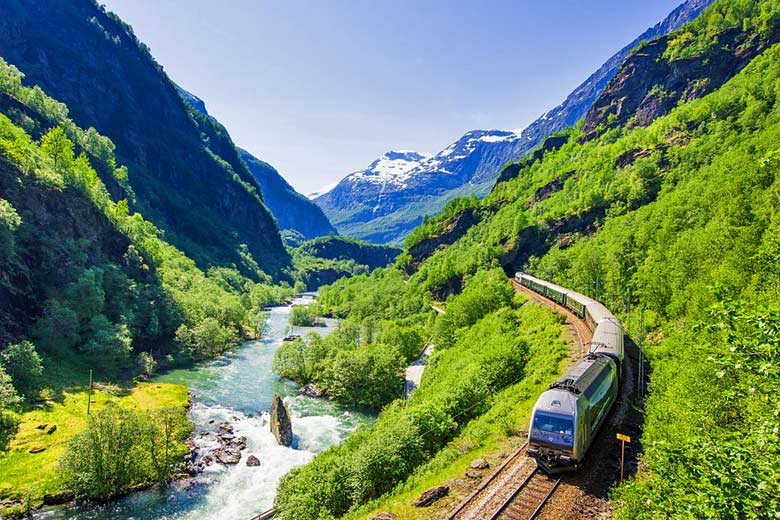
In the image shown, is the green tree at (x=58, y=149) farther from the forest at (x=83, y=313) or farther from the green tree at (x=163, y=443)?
the green tree at (x=163, y=443)

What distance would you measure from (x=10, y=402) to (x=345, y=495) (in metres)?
44.1

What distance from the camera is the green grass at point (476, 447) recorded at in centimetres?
2016

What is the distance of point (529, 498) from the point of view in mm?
18438

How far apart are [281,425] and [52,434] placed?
79.5ft

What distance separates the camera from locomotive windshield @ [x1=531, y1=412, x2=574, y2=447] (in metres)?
19.5

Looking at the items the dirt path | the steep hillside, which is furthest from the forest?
the dirt path

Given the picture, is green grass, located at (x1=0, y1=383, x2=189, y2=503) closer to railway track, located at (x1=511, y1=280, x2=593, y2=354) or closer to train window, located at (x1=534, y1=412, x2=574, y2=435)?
train window, located at (x1=534, y1=412, x2=574, y2=435)

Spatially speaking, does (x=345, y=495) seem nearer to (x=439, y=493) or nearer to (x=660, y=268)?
(x=439, y=493)

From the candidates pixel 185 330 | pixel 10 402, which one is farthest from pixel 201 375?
pixel 10 402

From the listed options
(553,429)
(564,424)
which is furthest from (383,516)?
(564,424)

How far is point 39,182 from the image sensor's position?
77500 millimetres

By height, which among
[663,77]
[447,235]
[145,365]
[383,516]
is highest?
[663,77]

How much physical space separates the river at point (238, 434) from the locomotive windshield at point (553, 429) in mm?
26320

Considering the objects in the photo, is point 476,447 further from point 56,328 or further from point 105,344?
point 56,328
